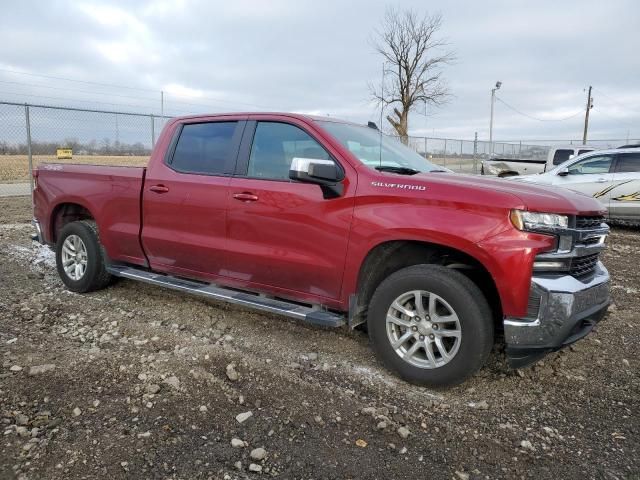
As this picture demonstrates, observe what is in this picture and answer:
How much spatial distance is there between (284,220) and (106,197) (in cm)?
214

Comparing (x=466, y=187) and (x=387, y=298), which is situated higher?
(x=466, y=187)

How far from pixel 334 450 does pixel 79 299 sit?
3518mm

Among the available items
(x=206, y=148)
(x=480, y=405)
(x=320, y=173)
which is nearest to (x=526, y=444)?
(x=480, y=405)

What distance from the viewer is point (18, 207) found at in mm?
11641

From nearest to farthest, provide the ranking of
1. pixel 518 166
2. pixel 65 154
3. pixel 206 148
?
pixel 206 148 < pixel 65 154 < pixel 518 166

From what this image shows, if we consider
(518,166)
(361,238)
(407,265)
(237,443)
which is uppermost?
(518,166)

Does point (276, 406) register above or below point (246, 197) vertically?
below

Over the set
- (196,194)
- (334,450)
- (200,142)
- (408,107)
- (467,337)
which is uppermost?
(408,107)

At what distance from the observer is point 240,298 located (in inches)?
157

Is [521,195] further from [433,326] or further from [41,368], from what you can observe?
[41,368]

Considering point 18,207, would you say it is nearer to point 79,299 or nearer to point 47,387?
point 79,299

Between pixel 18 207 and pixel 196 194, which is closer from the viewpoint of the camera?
pixel 196 194

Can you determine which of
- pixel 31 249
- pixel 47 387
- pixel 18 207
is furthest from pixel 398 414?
pixel 18 207

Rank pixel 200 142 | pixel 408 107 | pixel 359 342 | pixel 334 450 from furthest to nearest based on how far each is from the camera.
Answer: pixel 408 107, pixel 200 142, pixel 359 342, pixel 334 450
